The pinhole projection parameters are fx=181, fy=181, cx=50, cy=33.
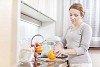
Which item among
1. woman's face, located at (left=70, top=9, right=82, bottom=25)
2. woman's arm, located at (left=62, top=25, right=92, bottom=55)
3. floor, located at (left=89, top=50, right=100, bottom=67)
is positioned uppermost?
woman's face, located at (left=70, top=9, right=82, bottom=25)

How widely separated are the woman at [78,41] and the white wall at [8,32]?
110 centimetres

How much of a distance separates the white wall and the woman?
1102 mm

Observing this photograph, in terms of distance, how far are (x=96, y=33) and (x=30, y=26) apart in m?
1.23

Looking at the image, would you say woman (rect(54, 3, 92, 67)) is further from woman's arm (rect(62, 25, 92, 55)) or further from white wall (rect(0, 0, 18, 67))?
white wall (rect(0, 0, 18, 67))

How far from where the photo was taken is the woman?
1725mm

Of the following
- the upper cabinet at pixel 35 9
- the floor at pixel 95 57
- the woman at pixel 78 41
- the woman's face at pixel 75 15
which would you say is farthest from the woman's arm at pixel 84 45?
the floor at pixel 95 57

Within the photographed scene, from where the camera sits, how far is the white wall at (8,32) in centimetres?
55

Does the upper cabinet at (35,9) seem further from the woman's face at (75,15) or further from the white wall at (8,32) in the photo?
the white wall at (8,32)

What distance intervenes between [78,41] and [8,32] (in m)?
1.30

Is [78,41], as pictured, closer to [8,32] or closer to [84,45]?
[84,45]

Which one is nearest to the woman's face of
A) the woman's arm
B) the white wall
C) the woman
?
the woman

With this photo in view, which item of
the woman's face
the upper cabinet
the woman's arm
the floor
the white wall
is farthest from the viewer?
the floor

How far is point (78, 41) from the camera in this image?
1.80 m

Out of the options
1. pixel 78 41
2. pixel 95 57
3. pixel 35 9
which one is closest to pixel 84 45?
pixel 78 41
